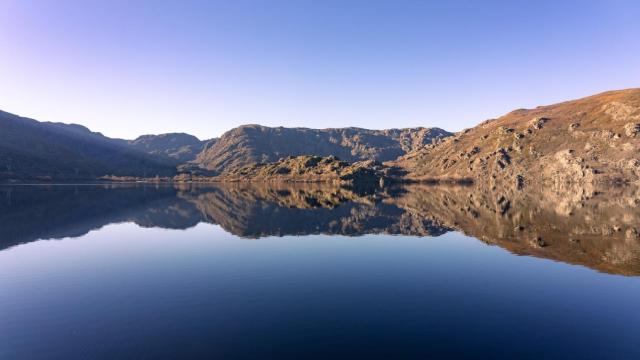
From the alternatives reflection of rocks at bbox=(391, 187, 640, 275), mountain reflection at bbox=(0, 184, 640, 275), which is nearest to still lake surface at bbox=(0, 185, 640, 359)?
reflection of rocks at bbox=(391, 187, 640, 275)

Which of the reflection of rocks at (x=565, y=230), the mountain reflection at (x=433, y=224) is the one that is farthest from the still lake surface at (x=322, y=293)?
the mountain reflection at (x=433, y=224)

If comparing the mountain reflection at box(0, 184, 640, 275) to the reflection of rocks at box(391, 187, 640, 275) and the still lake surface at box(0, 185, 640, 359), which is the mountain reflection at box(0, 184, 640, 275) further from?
the still lake surface at box(0, 185, 640, 359)

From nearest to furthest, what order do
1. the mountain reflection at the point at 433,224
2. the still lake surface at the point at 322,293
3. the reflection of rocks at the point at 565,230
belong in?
the still lake surface at the point at 322,293 < the reflection of rocks at the point at 565,230 < the mountain reflection at the point at 433,224

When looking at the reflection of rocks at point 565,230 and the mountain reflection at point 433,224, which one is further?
the mountain reflection at point 433,224

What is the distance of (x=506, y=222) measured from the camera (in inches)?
3974

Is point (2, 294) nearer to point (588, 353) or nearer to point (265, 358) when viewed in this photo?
point (265, 358)

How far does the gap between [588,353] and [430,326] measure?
447 inches

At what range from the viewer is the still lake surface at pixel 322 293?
28.4m

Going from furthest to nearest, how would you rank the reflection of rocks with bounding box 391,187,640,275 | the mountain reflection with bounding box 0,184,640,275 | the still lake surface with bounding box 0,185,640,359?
the mountain reflection with bounding box 0,184,640,275 → the reflection of rocks with bounding box 391,187,640,275 → the still lake surface with bounding box 0,185,640,359

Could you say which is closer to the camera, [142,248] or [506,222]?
[142,248]

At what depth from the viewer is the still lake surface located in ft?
93.3

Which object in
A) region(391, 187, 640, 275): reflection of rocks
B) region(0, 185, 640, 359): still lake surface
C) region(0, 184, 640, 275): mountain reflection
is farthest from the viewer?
region(0, 184, 640, 275): mountain reflection

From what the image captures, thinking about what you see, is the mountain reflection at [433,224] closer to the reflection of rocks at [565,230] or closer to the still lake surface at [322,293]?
the reflection of rocks at [565,230]

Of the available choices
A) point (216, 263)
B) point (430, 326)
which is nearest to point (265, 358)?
point (430, 326)
